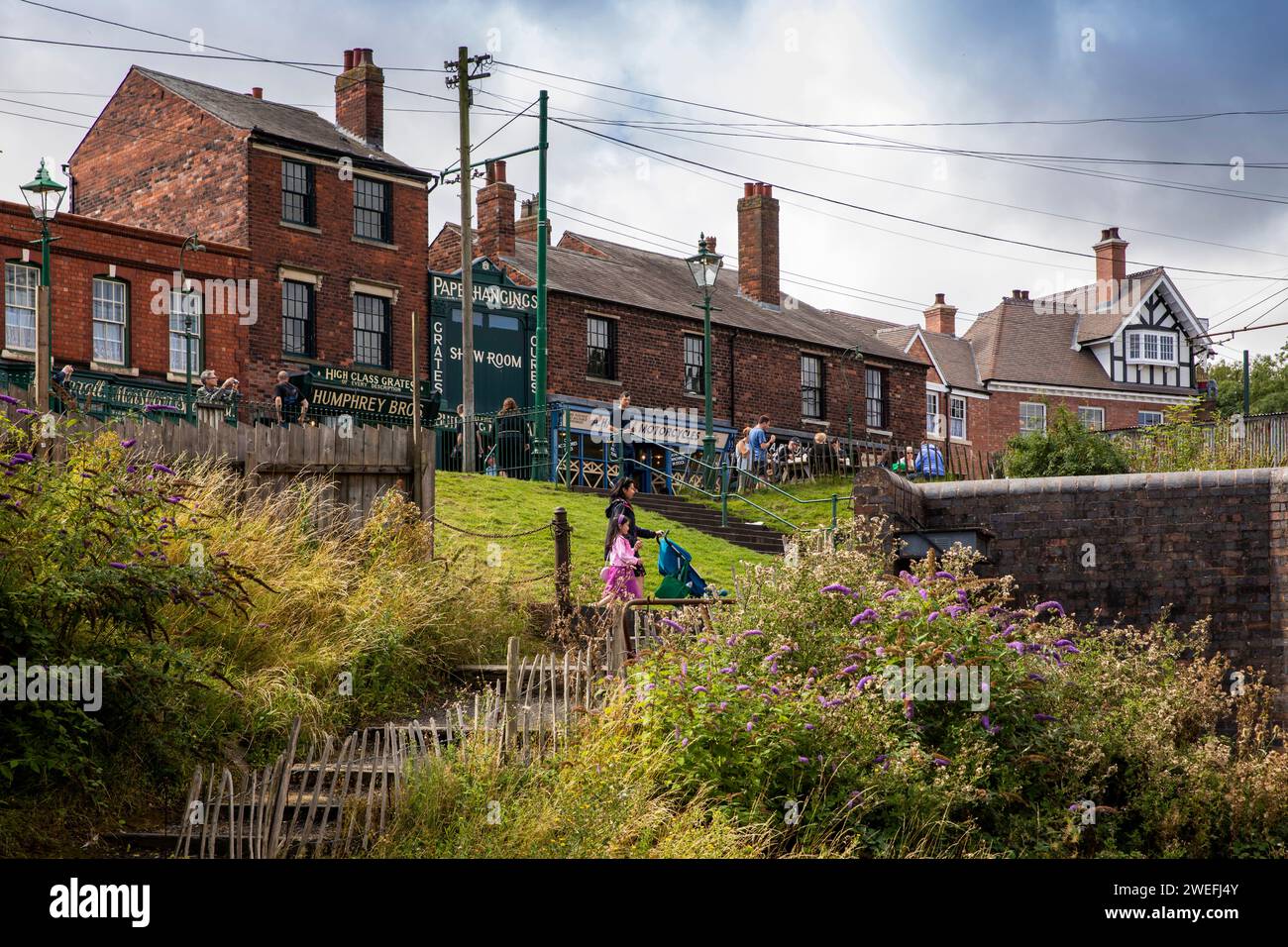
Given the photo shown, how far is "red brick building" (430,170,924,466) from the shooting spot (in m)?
34.2

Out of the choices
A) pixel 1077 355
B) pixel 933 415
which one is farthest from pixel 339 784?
pixel 1077 355

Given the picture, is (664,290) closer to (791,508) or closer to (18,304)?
(791,508)

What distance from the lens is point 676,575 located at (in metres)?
13.3

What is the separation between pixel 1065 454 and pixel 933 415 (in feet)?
86.8

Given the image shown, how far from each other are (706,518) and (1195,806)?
1335cm

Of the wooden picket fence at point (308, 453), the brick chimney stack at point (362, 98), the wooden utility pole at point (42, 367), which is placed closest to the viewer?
the wooden utility pole at point (42, 367)

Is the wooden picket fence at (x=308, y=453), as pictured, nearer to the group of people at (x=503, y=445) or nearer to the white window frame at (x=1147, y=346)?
the group of people at (x=503, y=445)

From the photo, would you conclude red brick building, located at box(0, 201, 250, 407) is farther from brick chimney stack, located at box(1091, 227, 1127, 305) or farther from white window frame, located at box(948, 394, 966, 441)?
brick chimney stack, located at box(1091, 227, 1127, 305)

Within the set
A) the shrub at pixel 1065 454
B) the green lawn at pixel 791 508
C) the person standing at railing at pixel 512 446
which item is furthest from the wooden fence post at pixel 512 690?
the person standing at railing at pixel 512 446

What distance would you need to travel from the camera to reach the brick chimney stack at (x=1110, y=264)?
5197 cm

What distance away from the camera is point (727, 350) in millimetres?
36875

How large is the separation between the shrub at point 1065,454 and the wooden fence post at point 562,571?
1174 centimetres
